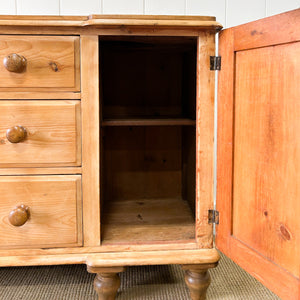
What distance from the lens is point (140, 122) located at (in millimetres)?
1344

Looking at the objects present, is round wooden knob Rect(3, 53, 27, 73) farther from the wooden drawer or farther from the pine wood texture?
the wooden drawer

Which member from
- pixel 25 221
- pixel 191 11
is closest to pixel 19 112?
pixel 25 221

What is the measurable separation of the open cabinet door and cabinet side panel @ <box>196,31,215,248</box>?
0.17 feet

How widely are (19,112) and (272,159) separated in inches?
30.8

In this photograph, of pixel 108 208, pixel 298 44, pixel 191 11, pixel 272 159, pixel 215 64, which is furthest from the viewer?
pixel 191 11

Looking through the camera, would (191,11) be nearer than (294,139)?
No

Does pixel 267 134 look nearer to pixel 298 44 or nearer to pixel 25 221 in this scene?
pixel 298 44

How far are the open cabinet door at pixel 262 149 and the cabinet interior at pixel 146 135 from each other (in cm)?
29

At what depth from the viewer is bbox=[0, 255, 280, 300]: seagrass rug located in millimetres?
1390

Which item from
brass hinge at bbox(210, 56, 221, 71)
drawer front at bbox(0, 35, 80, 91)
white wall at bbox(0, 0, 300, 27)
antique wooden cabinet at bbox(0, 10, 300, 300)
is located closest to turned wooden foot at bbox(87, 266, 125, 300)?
antique wooden cabinet at bbox(0, 10, 300, 300)

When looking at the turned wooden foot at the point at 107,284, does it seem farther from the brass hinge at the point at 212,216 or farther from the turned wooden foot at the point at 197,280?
the brass hinge at the point at 212,216

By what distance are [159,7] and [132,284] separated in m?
1.21

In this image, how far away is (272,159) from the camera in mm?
1119

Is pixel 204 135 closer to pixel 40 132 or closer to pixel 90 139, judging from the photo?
pixel 90 139
